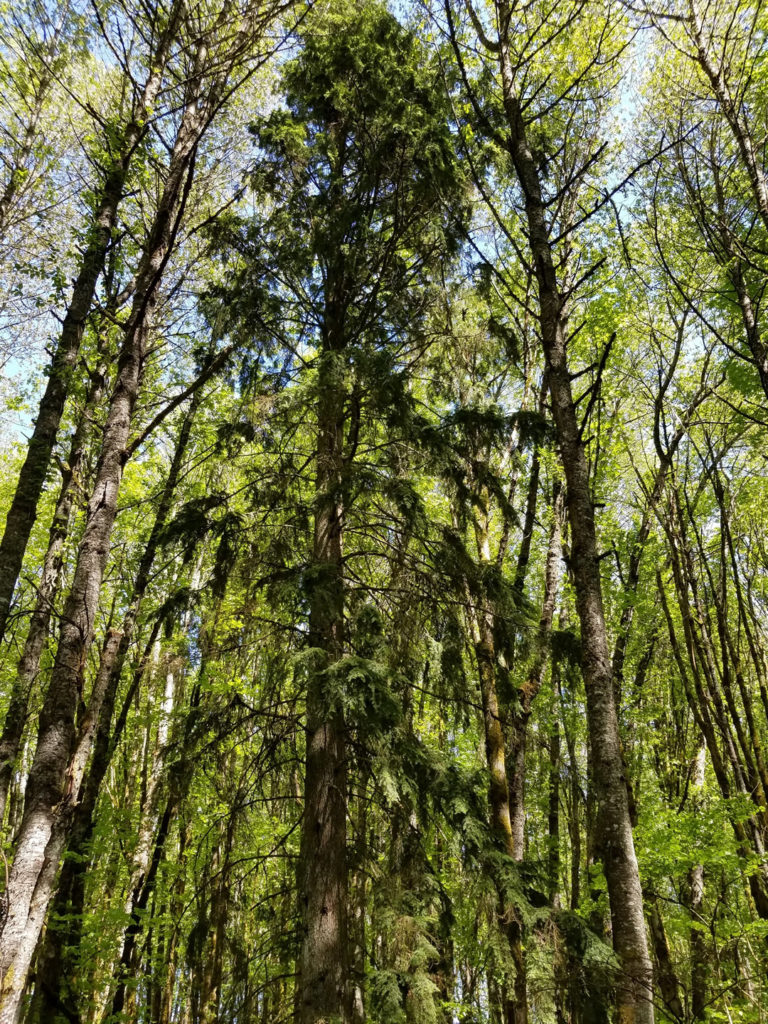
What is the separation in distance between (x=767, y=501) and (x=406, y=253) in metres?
8.22

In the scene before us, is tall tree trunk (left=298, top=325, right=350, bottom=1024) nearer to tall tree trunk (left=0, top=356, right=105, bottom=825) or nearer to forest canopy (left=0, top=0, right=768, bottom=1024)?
forest canopy (left=0, top=0, right=768, bottom=1024)

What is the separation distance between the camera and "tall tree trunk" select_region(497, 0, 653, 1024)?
334cm

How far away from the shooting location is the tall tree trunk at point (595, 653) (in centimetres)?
334

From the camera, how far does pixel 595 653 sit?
4004 mm

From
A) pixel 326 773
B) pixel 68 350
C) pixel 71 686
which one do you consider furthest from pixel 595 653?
A: pixel 68 350

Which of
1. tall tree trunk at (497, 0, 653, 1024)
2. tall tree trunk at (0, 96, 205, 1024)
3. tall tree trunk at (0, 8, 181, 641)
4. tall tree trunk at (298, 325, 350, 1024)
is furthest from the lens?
tall tree trunk at (0, 8, 181, 641)

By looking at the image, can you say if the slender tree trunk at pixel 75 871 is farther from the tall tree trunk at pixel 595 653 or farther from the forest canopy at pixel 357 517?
the tall tree trunk at pixel 595 653

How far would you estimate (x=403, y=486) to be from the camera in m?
5.05

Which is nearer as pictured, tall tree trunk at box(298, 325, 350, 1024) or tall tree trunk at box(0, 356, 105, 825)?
tall tree trunk at box(298, 325, 350, 1024)

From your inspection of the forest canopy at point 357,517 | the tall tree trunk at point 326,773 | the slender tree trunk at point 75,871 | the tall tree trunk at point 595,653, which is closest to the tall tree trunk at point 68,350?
the forest canopy at point 357,517

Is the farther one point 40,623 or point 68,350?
point 40,623

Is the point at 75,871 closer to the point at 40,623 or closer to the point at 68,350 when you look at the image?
the point at 40,623

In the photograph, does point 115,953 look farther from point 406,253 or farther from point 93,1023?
point 406,253

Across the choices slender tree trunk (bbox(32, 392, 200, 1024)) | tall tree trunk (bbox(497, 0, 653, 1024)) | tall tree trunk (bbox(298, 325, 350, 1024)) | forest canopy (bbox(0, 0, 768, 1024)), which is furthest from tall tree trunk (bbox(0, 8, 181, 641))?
tall tree trunk (bbox(497, 0, 653, 1024))
